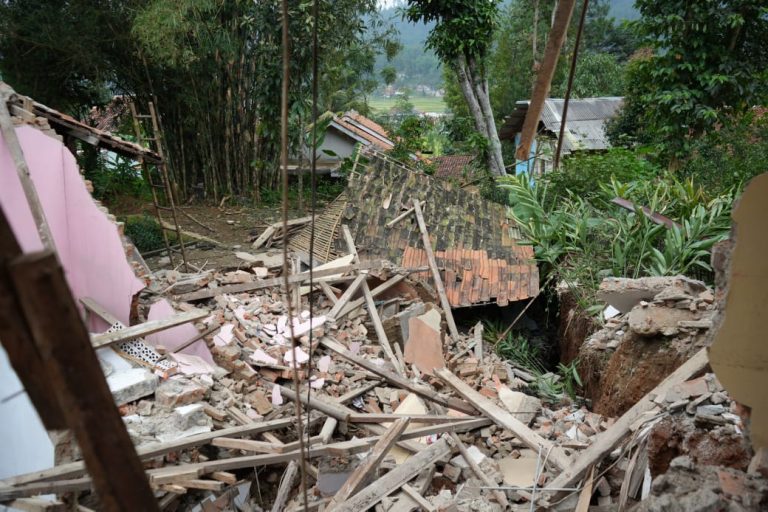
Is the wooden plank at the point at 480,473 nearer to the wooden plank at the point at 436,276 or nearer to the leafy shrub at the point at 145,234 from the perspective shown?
the wooden plank at the point at 436,276

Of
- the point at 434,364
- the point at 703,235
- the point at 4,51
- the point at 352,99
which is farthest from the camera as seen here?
the point at 352,99

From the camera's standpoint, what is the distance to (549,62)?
332 cm

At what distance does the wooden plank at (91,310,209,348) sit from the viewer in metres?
4.51

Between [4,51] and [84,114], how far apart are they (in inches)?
88.2

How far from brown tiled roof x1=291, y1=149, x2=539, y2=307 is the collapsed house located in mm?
63

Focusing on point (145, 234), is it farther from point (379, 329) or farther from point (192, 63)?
point (379, 329)

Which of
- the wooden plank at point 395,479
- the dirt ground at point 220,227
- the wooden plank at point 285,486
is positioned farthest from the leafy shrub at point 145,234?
the wooden plank at point 395,479

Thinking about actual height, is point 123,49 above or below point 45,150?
above

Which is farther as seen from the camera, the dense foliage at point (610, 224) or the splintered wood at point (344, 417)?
the dense foliage at point (610, 224)

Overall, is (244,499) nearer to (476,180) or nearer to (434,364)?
(434,364)

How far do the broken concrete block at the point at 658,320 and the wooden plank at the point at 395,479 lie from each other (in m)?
1.95

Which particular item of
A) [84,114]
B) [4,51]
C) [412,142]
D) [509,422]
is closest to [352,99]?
[412,142]

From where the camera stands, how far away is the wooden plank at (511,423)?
412cm

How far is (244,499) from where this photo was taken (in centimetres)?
420
